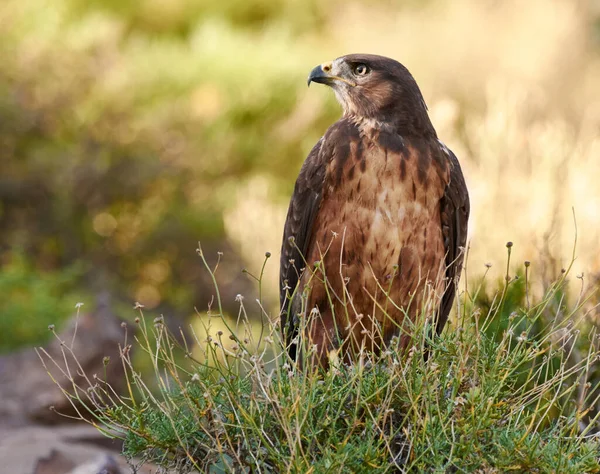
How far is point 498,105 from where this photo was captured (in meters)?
9.20

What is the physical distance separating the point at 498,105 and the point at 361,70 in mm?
5050

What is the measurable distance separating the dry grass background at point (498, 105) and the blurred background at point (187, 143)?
0.03 metres

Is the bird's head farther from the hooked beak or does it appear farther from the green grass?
the green grass

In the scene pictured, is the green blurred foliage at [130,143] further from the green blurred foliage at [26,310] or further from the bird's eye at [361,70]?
the bird's eye at [361,70]

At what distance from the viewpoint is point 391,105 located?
4324 mm

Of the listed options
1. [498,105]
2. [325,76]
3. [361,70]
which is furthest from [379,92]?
[498,105]

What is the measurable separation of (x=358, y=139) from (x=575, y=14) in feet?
43.3

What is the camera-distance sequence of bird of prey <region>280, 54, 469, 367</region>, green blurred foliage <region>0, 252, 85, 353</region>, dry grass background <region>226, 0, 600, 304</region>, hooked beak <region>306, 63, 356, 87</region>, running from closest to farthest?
bird of prey <region>280, 54, 469, 367</region>
hooked beak <region>306, 63, 356, 87</region>
green blurred foliage <region>0, 252, 85, 353</region>
dry grass background <region>226, 0, 600, 304</region>

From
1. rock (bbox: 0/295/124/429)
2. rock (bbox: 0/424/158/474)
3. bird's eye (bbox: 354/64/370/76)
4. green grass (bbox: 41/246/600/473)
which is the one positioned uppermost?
bird's eye (bbox: 354/64/370/76)

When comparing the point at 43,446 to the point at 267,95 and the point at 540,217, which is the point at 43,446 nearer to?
the point at 540,217

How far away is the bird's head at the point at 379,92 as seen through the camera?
429 cm

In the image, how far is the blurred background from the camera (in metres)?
8.87

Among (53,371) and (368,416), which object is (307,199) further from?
(53,371)

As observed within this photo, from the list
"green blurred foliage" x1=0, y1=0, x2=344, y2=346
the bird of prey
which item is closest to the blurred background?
"green blurred foliage" x1=0, y1=0, x2=344, y2=346
